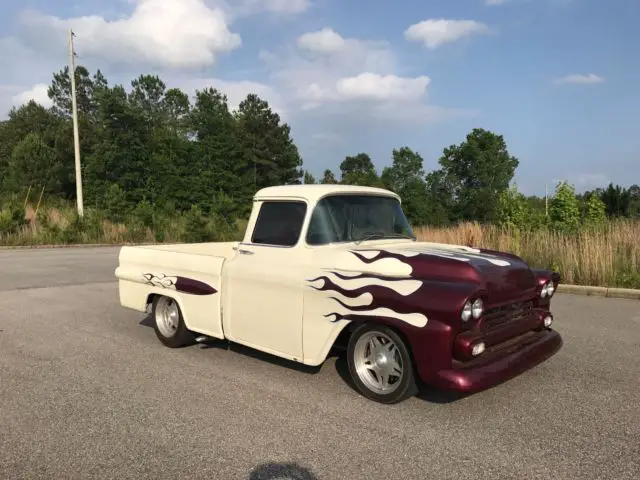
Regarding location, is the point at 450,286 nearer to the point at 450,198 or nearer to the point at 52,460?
the point at 52,460

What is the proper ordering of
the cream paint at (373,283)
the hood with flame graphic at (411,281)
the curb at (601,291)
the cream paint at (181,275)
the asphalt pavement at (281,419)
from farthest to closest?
the curb at (601,291)
the cream paint at (181,275)
the cream paint at (373,283)
the hood with flame graphic at (411,281)
the asphalt pavement at (281,419)

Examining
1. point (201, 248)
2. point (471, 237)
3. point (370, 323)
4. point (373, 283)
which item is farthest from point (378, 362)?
point (471, 237)

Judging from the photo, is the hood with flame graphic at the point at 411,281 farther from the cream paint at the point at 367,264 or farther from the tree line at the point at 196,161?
Answer: the tree line at the point at 196,161

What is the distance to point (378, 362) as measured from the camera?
4.27 metres

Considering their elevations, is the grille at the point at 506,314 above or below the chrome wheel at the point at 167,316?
above

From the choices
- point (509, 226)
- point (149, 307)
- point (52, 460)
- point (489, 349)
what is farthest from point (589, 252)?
point (52, 460)

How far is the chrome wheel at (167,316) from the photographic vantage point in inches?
241

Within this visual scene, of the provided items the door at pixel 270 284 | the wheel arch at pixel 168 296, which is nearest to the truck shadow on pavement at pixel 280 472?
the door at pixel 270 284

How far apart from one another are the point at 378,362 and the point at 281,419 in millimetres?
899

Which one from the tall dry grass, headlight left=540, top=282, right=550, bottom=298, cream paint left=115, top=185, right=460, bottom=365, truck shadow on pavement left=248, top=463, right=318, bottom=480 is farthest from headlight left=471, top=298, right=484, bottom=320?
the tall dry grass

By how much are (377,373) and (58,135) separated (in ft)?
176

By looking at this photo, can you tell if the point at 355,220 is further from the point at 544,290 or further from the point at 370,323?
the point at 544,290

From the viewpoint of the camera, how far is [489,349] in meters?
4.09

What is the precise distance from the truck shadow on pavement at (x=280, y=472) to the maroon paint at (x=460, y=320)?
117 cm
